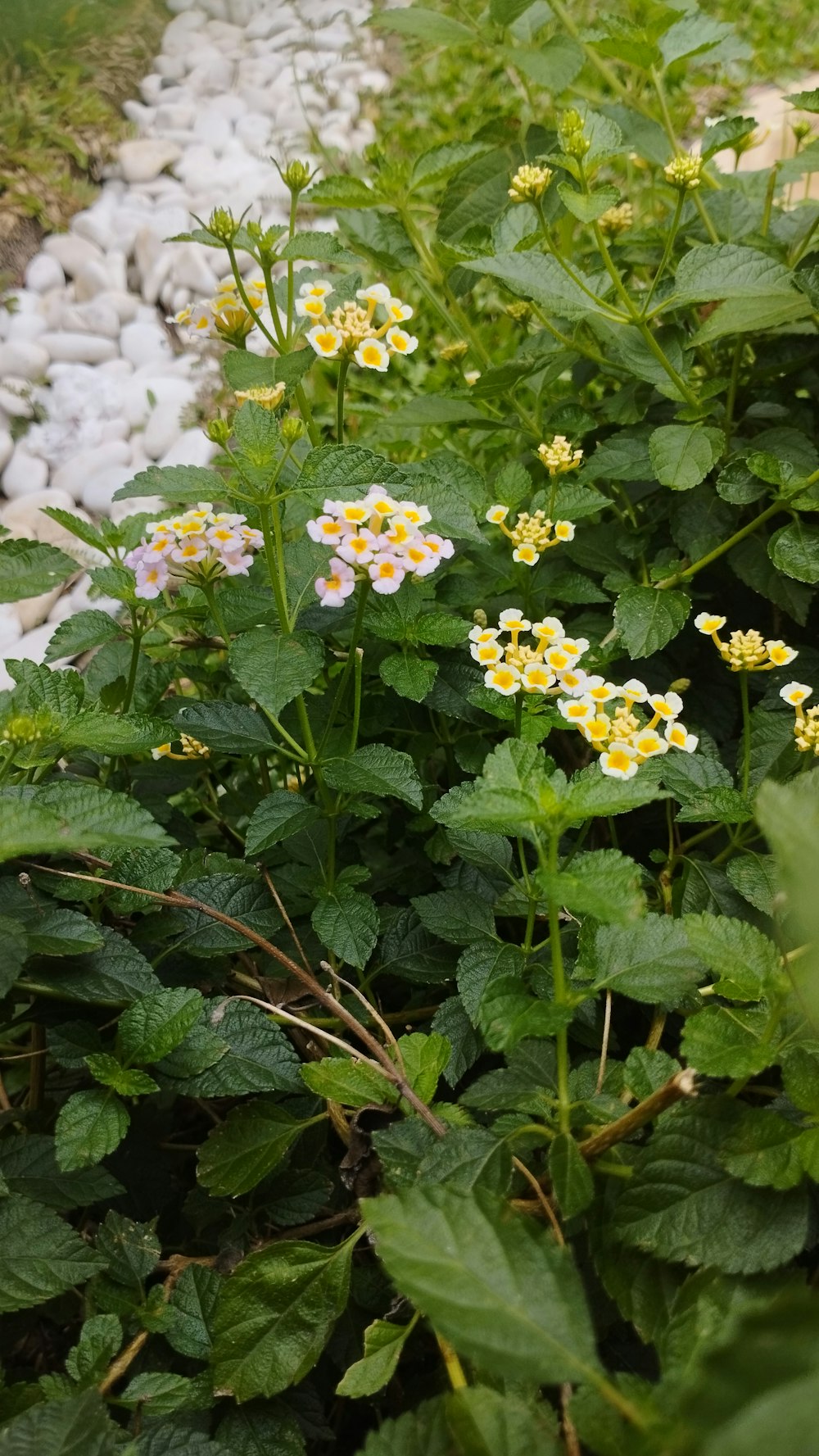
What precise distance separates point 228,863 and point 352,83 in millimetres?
3283

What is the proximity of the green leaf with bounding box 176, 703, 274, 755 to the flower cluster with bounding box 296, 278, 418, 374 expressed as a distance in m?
0.37

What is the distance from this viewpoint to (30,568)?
3.36 feet

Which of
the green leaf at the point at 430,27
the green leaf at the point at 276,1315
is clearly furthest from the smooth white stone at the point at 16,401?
the green leaf at the point at 276,1315

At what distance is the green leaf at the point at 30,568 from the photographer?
1000 mm

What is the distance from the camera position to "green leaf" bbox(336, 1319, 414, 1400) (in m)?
0.70

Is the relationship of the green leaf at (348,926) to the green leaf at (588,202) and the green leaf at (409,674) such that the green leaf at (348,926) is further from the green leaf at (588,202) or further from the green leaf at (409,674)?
the green leaf at (588,202)

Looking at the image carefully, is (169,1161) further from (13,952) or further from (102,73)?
(102,73)

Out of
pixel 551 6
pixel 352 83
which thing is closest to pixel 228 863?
pixel 551 6

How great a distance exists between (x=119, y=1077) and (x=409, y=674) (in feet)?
1.48

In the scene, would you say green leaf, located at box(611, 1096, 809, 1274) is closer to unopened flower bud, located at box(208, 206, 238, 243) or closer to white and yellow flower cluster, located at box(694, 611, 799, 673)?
white and yellow flower cluster, located at box(694, 611, 799, 673)

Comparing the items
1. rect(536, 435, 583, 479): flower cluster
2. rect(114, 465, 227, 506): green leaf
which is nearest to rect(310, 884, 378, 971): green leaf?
rect(114, 465, 227, 506): green leaf

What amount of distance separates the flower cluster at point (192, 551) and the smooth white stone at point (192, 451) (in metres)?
1.27

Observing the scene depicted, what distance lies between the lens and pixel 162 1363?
0.83m

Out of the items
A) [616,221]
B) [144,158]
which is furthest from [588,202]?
[144,158]
